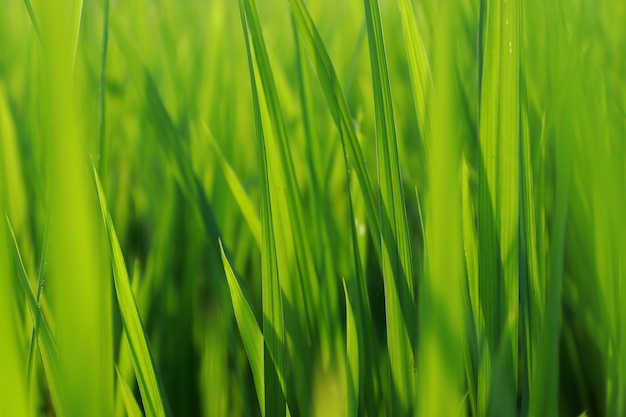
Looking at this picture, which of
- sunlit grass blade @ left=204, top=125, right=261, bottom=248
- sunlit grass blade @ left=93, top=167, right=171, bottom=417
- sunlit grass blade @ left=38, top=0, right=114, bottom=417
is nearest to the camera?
sunlit grass blade @ left=38, top=0, right=114, bottom=417

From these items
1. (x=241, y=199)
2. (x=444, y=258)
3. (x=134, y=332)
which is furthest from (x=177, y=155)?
(x=444, y=258)

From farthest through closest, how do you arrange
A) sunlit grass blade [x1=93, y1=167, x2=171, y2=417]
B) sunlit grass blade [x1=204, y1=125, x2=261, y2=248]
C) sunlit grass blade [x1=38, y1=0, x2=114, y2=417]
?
sunlit grass blade [x1=204, y1=125, x2=261, y2=248], sunlit grass blade [x1=93, y1=167, x2=171, y2=417], sunlit grass blade [x1=38, y1=0, x2=114, y2=417]

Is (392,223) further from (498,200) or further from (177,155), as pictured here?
(177,155)

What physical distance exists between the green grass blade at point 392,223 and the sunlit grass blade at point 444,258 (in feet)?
0.26

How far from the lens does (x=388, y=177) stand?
28 centimetres

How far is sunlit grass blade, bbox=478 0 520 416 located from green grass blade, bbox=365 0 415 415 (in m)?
0.03

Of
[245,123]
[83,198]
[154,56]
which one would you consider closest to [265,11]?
[154,56]

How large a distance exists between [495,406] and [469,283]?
0.20ft

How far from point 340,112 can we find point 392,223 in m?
0.07

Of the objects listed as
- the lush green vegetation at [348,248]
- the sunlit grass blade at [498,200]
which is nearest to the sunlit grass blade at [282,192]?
the lush green vegetation at [348,248]

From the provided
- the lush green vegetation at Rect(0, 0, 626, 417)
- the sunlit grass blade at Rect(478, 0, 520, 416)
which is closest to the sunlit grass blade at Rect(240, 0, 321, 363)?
the lush green vegetation at Rect(0, 0, 626, 417)

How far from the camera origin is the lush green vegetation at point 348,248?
0.18 metres

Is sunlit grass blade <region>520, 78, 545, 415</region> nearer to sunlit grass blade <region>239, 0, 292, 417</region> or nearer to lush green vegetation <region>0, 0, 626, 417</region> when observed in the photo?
lush green vegetation <region>0, 0, 626, 417</region>

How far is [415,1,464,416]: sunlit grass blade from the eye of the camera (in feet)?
0.59
